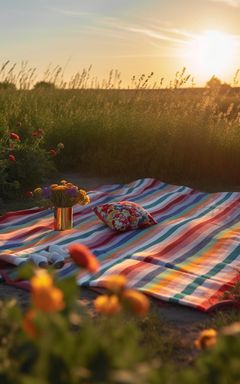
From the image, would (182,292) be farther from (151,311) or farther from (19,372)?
(19,372)

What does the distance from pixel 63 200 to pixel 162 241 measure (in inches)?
29.4

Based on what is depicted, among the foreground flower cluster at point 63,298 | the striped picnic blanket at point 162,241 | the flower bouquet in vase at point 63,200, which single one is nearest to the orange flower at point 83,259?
the foreground flower cluster at point 63,298

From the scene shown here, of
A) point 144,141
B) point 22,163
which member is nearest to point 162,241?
point 22,163

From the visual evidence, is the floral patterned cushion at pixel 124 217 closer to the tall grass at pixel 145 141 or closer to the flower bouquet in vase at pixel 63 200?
the flower bouquet in vase at pixel 63 200

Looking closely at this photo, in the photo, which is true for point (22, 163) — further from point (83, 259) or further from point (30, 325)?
point (30, 325)

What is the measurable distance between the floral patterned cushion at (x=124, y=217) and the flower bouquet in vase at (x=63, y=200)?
0.66 feet

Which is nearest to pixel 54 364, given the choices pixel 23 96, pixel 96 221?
pixel 96 221

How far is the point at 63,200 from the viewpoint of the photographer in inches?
170

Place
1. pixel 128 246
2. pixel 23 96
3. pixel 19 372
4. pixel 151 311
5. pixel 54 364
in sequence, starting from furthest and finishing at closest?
pixel 23 96, pixel 128 246, pixel 151 311, pixel 19 372, pixel 54 364

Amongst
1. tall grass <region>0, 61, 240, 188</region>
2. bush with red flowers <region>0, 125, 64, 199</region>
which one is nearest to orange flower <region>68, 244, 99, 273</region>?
bush with red flowers <region>0, 125, 64, 199</region>

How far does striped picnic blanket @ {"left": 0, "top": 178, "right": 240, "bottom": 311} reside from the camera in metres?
3.28

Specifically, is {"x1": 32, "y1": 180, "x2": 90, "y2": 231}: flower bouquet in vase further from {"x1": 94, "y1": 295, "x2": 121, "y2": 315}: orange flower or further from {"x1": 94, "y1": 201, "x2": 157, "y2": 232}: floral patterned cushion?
{"x1": 94, "y1": 295, "x2": 121, "y2": 315}: orange flower

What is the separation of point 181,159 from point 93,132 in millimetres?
995

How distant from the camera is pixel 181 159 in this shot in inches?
252
